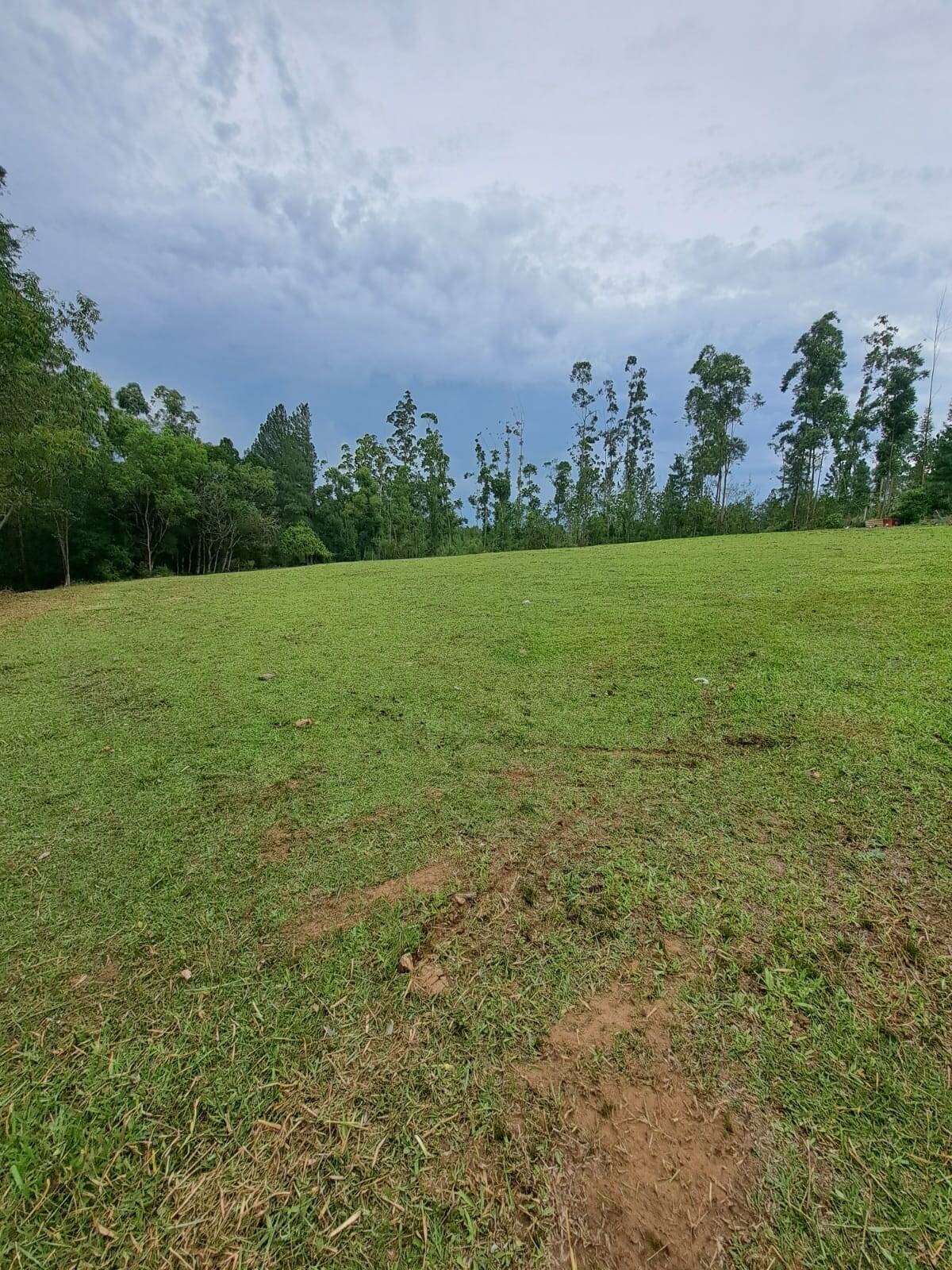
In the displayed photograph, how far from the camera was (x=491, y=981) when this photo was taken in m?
1.17

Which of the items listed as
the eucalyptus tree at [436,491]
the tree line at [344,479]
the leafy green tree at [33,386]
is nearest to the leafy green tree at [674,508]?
the tree line at [344,479]

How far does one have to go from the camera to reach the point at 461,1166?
84cm

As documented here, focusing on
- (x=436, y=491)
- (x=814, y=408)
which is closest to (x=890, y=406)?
(x=814, y=408)

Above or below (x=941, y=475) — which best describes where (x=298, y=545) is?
below

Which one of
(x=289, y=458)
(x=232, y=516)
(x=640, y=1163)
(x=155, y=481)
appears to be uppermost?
(x=289, y=458)

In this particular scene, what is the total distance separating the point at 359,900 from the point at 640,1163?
86cm

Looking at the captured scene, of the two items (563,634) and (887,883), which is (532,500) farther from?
(887,883)

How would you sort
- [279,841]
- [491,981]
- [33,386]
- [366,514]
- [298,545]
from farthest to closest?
1. [366,514]
2. [298,545]
3. [33,386]
4. [279,841]
5. [491,981]

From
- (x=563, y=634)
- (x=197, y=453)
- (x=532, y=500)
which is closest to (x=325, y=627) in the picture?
(x=563, y=634)

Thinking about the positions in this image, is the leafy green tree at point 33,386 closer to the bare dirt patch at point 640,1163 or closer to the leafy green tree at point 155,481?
the leafy green tree at point 155,481

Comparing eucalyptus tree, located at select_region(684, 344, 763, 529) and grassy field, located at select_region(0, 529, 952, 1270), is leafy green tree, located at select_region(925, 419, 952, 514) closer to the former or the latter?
eucalyptus tree, located at select_region(684, 344, 763, 529)

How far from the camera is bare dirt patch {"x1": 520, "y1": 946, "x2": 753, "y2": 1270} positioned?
76 centimetres

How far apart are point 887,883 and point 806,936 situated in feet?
1.10

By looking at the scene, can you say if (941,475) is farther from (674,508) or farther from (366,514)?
(366,514)
